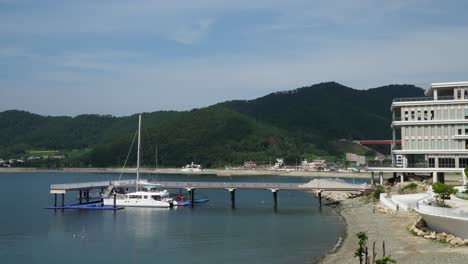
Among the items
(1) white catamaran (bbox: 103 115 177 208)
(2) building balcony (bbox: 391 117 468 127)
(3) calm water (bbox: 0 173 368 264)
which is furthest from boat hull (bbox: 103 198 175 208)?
(2) building balcony (bbox: 391 117 468 127)

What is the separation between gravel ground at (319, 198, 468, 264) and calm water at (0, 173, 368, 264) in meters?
1.88

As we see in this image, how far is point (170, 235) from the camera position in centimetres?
5847

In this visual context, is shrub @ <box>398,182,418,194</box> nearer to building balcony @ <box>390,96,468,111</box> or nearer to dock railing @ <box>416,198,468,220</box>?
building balcony @ <box>390,96,468,111</box>

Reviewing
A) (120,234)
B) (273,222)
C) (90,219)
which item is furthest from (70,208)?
(273,222)

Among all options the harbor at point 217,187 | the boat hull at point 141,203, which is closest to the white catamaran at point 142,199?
the boat hull at point 141,203

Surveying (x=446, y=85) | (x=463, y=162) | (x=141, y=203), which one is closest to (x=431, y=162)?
(x=463, y=162)

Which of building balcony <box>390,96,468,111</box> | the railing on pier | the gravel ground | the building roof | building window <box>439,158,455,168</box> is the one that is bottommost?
the gravel ground

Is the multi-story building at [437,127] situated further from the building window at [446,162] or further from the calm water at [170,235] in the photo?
the calm water at [170,235]

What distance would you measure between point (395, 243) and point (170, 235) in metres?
23.6

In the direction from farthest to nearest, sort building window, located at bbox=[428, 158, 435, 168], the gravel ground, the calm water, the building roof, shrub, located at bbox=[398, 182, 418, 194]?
building window, located at bbox=[428, 158, 435, 168]
the building roof
shrub, located at bbox=[398, 182, 418, 194]
the calm water
the gravel ground

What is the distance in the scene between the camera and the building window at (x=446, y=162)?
74188 millimetres

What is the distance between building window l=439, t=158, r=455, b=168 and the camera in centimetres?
7419

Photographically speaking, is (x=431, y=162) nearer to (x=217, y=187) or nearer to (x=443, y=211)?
(x=217, y=187)

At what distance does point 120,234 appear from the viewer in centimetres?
5928
